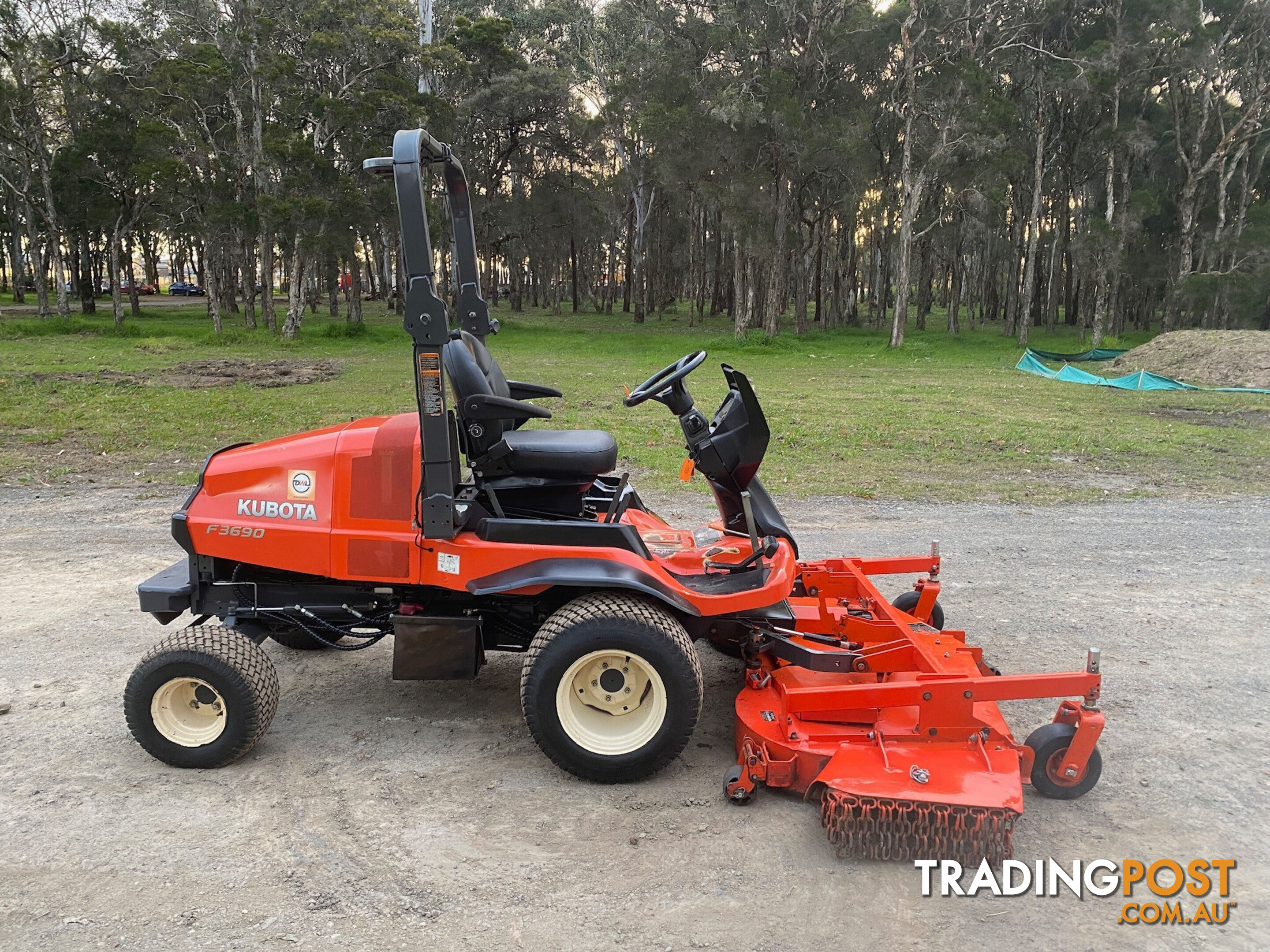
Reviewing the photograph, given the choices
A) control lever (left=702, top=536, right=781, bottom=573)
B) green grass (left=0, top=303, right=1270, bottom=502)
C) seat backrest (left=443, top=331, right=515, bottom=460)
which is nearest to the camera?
seat backrest (left=443, top=331, right=515, bottom=460)

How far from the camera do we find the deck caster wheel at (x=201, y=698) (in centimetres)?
380

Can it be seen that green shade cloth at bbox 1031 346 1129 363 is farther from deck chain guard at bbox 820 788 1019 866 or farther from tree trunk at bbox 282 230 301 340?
deck chain guard at bbox 820 788 1019 866

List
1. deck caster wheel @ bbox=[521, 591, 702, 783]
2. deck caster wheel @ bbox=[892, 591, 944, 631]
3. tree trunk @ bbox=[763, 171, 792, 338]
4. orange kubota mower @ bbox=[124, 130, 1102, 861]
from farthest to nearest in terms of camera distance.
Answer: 1. tree trunk @ bbox=[763, 171, 792, 338]
2. deck caster wheel @ bbox=[892, 591, 944, 631]
3. deck caster wheel @ bbox=[521, 591, 702, 783]
4. orange kubota mower @ bbox=[124, 130, 1102, 861]

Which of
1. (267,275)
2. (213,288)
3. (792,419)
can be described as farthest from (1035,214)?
(213,288)

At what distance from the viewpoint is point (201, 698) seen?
3936 millimetres

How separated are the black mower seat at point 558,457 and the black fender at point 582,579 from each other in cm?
45

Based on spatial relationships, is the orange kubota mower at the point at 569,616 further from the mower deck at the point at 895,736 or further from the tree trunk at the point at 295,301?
the tree trunk at the point at 295,301

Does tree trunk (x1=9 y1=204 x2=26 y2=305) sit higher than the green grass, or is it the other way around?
tree trunk (x1=9 y1=204 x2=26 y2=305)

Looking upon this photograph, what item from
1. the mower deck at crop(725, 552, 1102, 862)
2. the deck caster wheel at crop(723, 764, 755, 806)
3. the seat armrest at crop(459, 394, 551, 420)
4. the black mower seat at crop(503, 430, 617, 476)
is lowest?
the deck caster wheel at crop(723, 764, 755, 806)

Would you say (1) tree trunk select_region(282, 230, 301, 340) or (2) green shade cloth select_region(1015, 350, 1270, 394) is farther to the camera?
(1) tree trunk select_region(282, 230, 301, 340)

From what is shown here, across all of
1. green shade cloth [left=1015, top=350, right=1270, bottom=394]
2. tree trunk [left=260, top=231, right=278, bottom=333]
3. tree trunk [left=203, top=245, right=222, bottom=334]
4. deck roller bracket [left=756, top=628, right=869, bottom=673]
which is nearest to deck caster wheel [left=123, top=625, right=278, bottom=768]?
deck roller bracket [left=756, top=628, right=869, bottom=673]

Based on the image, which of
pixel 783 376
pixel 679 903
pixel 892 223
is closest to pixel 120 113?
pixel 783 376

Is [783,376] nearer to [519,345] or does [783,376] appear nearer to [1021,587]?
[519,345]

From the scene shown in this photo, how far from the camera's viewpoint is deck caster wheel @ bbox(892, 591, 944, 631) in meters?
5.23
